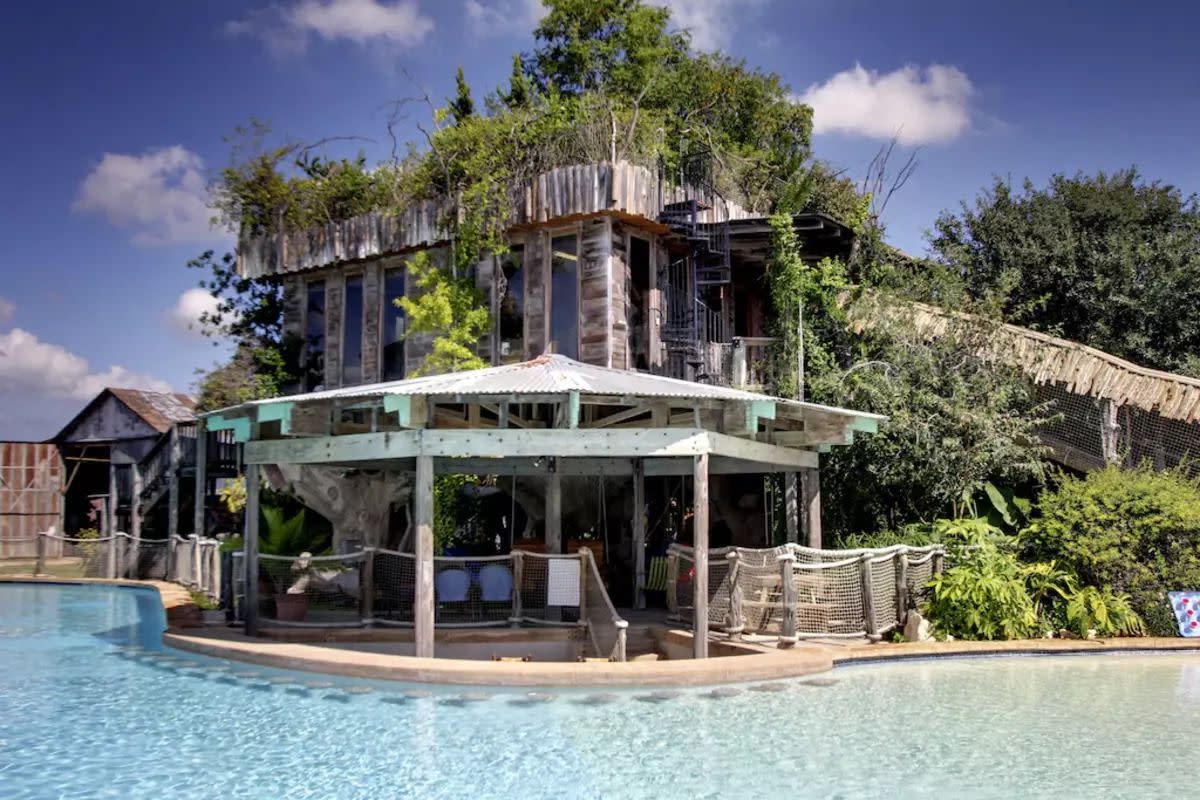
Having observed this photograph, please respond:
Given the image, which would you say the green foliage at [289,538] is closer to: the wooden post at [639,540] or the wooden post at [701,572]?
the wooden post at [639,540]

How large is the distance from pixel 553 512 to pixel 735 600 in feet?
10.8

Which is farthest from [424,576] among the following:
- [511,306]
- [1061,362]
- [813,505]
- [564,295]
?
[1061,362]

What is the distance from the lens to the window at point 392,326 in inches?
796

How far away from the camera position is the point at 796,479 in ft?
56.6

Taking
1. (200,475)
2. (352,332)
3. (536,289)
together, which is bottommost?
(200,475)

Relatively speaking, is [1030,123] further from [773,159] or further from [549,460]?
[549,460]

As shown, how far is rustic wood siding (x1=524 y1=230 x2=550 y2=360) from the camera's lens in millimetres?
18203

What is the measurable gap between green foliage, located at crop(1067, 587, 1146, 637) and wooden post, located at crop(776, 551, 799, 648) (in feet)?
12.7

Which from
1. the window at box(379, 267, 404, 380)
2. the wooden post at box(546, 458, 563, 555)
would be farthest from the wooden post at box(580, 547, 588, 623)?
the window at box(379, 267, 404, 380)

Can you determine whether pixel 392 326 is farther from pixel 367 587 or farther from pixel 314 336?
pixel 367 587

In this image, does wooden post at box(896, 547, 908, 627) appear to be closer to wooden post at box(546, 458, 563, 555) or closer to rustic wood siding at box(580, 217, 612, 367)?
wooden post at box(546, 458, 563, 555)

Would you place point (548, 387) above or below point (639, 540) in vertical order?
above

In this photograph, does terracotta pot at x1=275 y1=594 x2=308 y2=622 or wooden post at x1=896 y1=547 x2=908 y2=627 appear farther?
terracotta pot at x1=275 y1=594 x2=308 y2=622

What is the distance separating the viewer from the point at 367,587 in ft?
43.8
